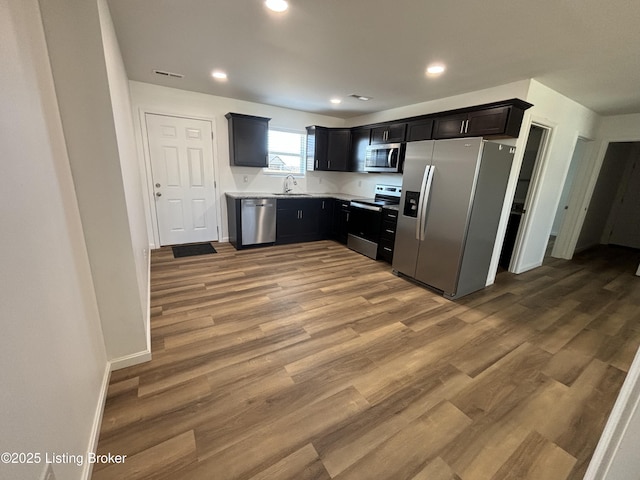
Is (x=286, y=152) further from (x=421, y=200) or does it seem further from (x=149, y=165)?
(x=421, y=200)

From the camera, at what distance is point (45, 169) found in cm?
108

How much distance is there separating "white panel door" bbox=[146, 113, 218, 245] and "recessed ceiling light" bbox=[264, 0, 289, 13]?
2.89 m

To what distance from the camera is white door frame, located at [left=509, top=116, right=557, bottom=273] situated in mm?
3394

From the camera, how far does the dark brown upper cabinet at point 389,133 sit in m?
4.06

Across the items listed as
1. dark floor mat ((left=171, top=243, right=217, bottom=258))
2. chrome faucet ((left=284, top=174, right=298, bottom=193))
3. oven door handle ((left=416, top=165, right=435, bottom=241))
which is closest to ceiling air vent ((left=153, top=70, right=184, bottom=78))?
chrome faucet ((left=284, top=174, right=298, bottom=193))

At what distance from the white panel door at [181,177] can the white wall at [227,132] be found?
103mm

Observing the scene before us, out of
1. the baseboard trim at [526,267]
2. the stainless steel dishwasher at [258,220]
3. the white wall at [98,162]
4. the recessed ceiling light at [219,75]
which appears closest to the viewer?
the white wall at [98,162]

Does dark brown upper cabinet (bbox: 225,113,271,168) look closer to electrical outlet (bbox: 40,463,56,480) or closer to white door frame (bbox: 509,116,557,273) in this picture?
white door frame (bbox: 509,116,557,273)

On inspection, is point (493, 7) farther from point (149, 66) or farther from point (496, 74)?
point (149, 66)

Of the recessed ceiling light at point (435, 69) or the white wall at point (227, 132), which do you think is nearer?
the recessed ceiling light at point (435, 69)

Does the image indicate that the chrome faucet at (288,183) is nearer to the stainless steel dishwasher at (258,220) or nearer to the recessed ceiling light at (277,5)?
the stainless steel dishwasher at (258,220)

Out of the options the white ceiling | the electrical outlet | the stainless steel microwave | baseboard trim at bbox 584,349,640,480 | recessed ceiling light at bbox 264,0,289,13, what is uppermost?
the white ceiling

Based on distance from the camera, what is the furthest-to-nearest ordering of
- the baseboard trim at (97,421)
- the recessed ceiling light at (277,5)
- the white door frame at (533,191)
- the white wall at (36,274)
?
the white door frame at (533,191)
the recessed ceiling light at (277,5)
the baseboard trim at (97,421)
the white wall at (36,274)

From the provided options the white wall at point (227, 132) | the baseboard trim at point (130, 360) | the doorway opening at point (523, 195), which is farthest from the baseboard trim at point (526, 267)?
the baseboard trim at point (130, 360)
